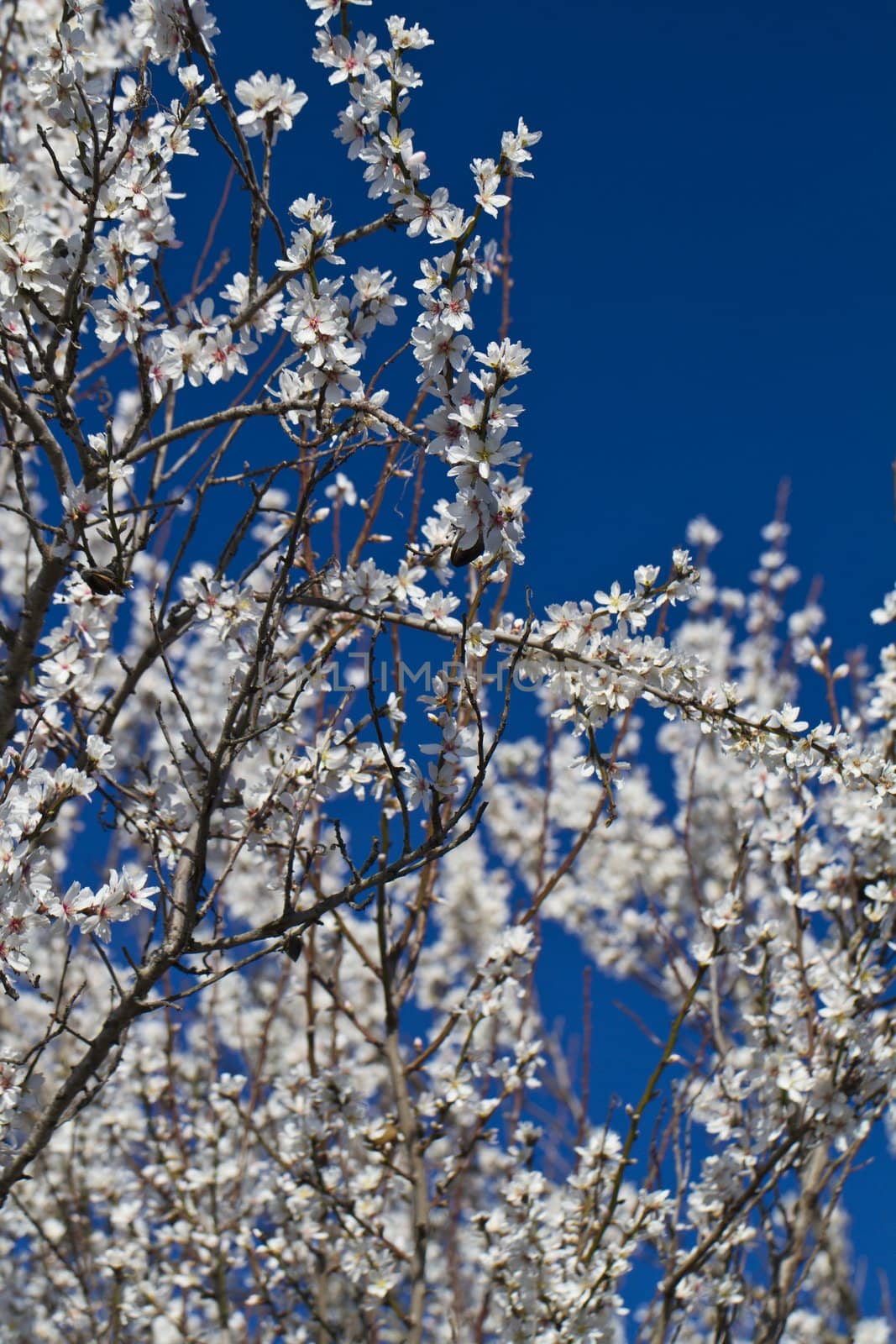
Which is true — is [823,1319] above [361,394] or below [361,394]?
below

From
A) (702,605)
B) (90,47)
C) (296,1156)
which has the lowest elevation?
(296,1156)

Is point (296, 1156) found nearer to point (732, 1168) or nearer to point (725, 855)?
point (732, 1168)

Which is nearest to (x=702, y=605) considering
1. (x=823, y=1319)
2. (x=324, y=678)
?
(x=823, y=1319)

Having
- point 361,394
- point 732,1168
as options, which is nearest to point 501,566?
point 361,394

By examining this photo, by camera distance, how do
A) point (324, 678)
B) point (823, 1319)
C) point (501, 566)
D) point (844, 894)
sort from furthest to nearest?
point (823, 1319) → point (844, 894) → point (324, 678) → point (501, 566)

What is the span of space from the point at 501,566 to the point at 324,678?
2.00 ft

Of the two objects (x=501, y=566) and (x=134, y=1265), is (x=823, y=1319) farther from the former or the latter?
(x=501, y=566)

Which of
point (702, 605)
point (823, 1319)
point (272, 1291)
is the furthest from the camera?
point (702, 605)

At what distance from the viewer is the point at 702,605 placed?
9.43m

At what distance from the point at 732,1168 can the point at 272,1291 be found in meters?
2.20

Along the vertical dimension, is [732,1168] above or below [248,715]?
below

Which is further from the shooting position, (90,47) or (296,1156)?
(296,1156)

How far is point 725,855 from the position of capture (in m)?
9.99

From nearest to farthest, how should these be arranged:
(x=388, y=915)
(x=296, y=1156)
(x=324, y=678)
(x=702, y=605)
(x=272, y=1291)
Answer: (x=324, y=678) → (x=388, y=915) → (x=296, y=1156) → (x=272, y=1291) → (x=702, y=605)
